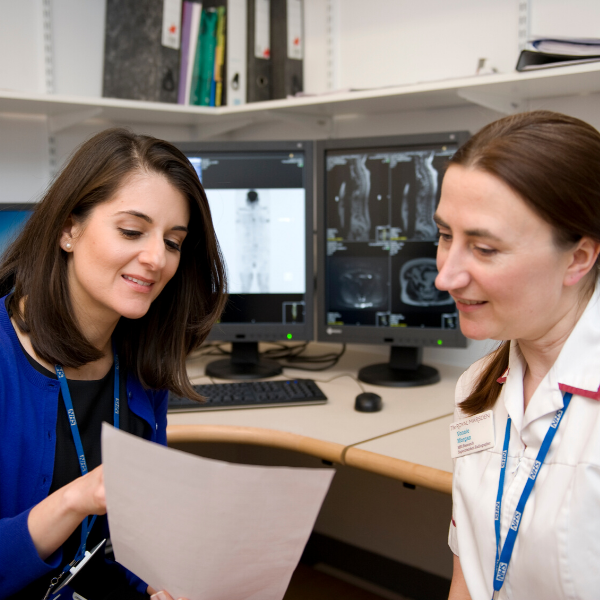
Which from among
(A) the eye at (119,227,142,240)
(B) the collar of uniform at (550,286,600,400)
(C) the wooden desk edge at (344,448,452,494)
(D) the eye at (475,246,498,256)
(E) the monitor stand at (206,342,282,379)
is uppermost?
(A) the eye at (119,227,142,240)

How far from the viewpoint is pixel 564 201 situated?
0.84 m

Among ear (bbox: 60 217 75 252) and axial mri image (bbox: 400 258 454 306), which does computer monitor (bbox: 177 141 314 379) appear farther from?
ear (bbox: 60 217 75 252)

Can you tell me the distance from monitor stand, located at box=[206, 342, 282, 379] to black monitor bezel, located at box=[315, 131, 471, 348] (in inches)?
7.0

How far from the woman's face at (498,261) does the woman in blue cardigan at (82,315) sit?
50 cm

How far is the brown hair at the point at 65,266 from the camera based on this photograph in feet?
3.58

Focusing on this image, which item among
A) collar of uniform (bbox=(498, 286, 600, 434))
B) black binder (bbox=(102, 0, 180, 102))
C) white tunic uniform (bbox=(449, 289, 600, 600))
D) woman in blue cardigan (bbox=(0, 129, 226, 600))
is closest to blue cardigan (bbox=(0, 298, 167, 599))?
woman in blue cardigan (bbox=(0, 129, 226, 600))

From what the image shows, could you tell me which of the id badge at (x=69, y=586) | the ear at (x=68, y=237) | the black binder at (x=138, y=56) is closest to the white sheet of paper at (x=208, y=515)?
the id badge at (x=69, y=586)

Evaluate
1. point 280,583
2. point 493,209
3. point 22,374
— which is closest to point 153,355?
point 22,374

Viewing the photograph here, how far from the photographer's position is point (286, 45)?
6.84ft

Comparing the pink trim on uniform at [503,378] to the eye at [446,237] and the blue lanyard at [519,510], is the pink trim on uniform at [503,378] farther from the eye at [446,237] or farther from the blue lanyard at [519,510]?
the eye at [446,237]

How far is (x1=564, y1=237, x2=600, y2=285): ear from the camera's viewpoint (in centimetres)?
87

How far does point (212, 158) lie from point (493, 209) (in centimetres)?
114

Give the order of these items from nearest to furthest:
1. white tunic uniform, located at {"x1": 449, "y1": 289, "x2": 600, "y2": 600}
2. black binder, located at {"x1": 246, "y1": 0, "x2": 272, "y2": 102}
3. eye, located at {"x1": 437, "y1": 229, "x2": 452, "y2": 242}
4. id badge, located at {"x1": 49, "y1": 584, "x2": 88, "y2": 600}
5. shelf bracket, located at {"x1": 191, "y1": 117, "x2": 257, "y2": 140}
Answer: white tunic uniform, located at {"x1": 449, "y1": 289, "x2": 600, "y2": 600}, eye, located at {"x1": 437, "y1": 229, "x2": 452, "y2": 242}, id badge, located at {"x1": 49, "y1": 584, "x2": 88, "y2": 600}, black binder, located at {"x1": 246, "y1": 0, "x2": 272, "y2": 102}, shelf bracket, located at {"x1": 191, "y1": 117, "x2": 257, "y2": 140}

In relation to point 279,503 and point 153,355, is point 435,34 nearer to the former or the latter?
point 153,355
